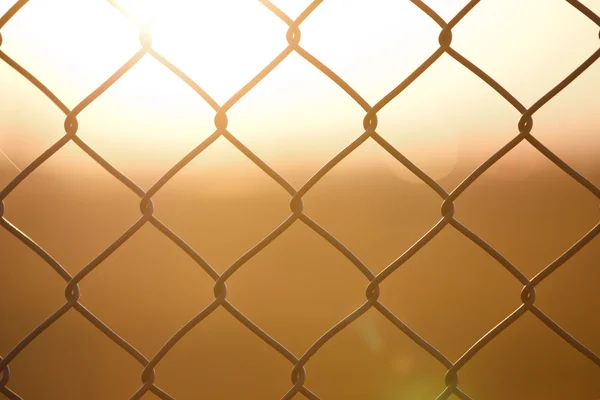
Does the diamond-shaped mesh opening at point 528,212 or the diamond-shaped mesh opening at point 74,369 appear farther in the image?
the diamond-shaped mesh opening at point 528,212

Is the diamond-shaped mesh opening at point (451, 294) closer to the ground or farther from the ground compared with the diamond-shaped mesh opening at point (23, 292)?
A: farther from the ground

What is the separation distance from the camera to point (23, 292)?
4.38m

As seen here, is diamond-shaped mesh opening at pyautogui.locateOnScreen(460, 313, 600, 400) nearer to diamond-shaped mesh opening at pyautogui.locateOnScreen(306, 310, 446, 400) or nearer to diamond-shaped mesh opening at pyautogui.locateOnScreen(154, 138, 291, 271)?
diamond-shaped mesh opening at pyautogui.locateOnScreen(306, 310, 446, 400)

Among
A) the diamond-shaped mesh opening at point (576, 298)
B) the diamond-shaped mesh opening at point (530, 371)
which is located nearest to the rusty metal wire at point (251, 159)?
the diamond-shaped mesh opening at point (530, 371)

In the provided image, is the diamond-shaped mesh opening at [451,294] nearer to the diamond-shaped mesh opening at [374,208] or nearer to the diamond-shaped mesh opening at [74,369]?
the diamond-shaped mesh opening at [374,208]

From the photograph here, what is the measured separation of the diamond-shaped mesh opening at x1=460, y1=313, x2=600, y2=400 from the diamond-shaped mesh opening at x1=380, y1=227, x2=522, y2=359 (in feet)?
0.58

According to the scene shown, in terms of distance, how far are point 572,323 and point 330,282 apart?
5.72 feet

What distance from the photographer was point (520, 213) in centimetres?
602

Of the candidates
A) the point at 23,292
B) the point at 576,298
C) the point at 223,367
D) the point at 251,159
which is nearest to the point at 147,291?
the point at 23,292

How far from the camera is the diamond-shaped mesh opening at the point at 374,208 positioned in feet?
17.5

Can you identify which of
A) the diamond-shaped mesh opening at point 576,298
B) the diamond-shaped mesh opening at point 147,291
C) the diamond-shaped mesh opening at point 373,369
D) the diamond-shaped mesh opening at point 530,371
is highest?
the diamond-shaped mesh opening at point 576,298

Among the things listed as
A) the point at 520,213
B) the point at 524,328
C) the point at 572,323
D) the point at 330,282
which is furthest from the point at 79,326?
the point at 520,213

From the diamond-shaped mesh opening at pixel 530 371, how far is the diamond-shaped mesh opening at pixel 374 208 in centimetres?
128

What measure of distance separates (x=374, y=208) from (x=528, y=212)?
5.22ft
